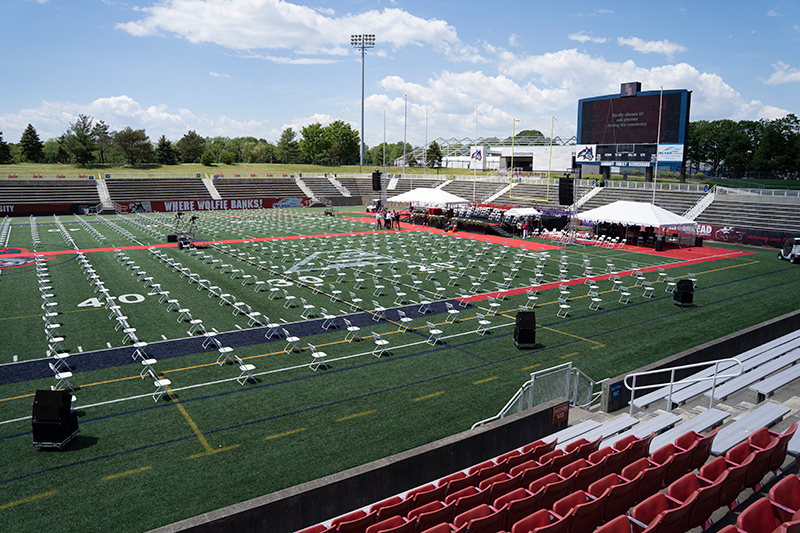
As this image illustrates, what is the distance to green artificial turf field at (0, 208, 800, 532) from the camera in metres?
9.33

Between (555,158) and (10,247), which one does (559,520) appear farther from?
(555,158)

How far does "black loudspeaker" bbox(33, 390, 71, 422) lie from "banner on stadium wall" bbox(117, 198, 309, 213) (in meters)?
53.8

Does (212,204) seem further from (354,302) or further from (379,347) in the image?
(379,347)

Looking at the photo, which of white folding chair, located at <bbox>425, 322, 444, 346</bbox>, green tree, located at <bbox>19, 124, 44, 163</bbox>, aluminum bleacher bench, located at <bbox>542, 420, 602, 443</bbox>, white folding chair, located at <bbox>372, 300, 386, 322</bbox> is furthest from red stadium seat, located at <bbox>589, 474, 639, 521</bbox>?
green tree, located at <bbox>19, 124, 44, 163</bbox>

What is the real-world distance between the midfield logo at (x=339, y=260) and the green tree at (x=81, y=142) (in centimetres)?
7200

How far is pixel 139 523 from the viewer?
796cm

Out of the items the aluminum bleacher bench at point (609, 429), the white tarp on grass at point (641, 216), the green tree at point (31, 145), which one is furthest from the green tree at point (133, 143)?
the aluminum bleacher bench at point (609, 429)

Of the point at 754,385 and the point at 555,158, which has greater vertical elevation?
the point at 555,158

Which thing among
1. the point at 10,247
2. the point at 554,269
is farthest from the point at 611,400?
the point at 10,247

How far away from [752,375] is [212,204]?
200ft

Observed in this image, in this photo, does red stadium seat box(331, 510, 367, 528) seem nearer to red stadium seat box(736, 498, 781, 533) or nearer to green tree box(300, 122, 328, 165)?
red stadium seat box(736, 498, 781, 533)

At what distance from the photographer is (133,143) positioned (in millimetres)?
93375

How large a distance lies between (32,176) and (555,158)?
75169mm

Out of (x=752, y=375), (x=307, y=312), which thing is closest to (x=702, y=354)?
(x=752, y=375)
